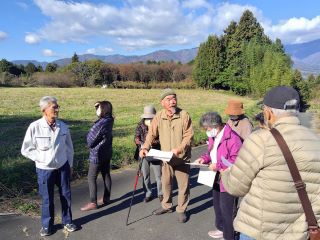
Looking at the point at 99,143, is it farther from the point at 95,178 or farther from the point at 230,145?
the point at 230,145

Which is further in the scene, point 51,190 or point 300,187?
point 51,190

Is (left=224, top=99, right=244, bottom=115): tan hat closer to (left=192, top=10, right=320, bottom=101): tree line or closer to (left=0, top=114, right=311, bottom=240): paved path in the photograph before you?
(left=0, top=114, right=311, bottom=240): paved path

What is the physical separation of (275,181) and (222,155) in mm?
1968

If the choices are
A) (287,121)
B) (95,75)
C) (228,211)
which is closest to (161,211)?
(228,211)

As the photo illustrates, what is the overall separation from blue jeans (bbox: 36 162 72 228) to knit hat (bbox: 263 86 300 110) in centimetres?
355

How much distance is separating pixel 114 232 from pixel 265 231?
3302mm

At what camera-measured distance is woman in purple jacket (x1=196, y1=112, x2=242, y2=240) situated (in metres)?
4.77

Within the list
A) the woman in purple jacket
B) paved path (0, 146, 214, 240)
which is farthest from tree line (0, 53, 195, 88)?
the woman in purple jacket

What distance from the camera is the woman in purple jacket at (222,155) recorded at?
477 centimetres

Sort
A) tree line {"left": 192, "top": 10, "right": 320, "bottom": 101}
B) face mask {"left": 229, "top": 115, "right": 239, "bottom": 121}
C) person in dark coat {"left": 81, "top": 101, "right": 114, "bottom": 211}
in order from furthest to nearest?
tree line {"left": 192, "top": 10, "right": 320, "bottom": 101} < person in dark coat {"left": 81, "top": 101, "right": 114, "bottom": 211} < face mask {"left": 229, "top": 115, "right": 239, "bottom": 121}

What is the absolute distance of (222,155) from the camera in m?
4.81

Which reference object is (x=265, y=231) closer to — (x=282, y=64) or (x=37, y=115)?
(x=37, y=115)

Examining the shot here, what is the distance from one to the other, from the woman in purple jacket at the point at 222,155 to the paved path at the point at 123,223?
762mm

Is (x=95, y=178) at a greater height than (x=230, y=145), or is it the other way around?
(x=230, y=145)
